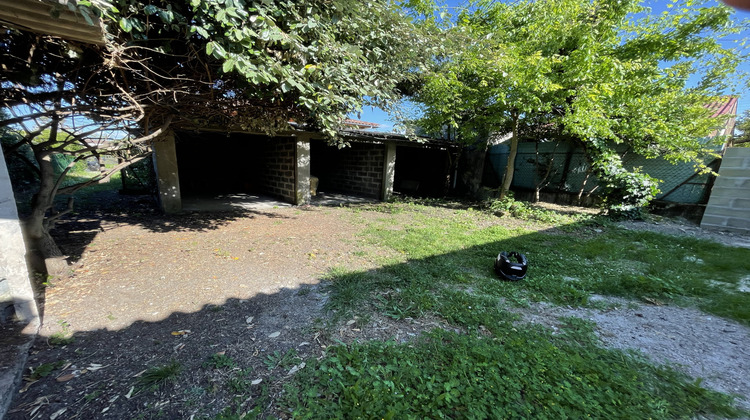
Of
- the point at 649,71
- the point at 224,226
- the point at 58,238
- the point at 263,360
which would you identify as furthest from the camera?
the point at 649,71

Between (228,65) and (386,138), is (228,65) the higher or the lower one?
the higher one

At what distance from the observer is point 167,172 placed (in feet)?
19.2

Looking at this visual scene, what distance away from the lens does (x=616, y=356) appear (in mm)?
1973

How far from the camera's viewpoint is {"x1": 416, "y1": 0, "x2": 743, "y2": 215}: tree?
223 inches

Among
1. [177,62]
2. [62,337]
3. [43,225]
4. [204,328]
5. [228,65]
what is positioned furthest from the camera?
[177,62]

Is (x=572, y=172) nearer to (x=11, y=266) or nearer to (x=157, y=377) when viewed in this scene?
(x=157, y=377)

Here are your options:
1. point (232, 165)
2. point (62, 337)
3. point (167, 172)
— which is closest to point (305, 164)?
point (167, 172)

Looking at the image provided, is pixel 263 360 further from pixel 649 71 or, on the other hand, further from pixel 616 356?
pixel 649 71

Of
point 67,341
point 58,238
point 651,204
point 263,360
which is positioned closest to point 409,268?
point 263,360

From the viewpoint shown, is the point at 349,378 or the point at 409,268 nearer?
the point at 349,378

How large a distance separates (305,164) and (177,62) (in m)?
4.07

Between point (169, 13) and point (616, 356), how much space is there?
468 cm

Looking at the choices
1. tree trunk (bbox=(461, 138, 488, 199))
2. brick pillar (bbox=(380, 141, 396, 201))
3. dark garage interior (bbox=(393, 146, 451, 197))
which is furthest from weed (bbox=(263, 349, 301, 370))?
dark garage interior (bbox=(393, 146, 451, 197))

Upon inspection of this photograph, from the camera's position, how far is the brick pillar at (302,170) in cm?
729
